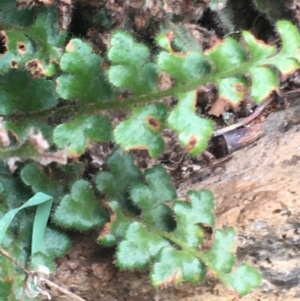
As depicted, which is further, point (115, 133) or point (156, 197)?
point (156, 197)

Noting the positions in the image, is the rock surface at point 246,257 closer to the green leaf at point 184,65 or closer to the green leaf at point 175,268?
the green leaf at point 175,268

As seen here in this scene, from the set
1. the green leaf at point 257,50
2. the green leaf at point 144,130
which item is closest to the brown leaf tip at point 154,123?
the green leaf at point 144,130

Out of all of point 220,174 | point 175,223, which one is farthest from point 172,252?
point 220,174

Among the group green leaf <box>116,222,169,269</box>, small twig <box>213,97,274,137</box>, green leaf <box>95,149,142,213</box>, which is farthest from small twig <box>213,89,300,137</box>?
green leaf <box>116,222,169,269</box>

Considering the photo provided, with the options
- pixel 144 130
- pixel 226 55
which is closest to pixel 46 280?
pixel 144 130

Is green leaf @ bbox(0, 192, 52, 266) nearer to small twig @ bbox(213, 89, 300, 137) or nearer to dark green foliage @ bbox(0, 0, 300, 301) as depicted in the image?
dark green foliage @ bbox(0, 0, 300, 301)

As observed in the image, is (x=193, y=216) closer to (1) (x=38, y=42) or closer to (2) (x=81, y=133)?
(2) (x=81, y=133)

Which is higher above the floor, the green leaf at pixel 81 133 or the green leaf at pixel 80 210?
the green leaf at pixel 81 133
